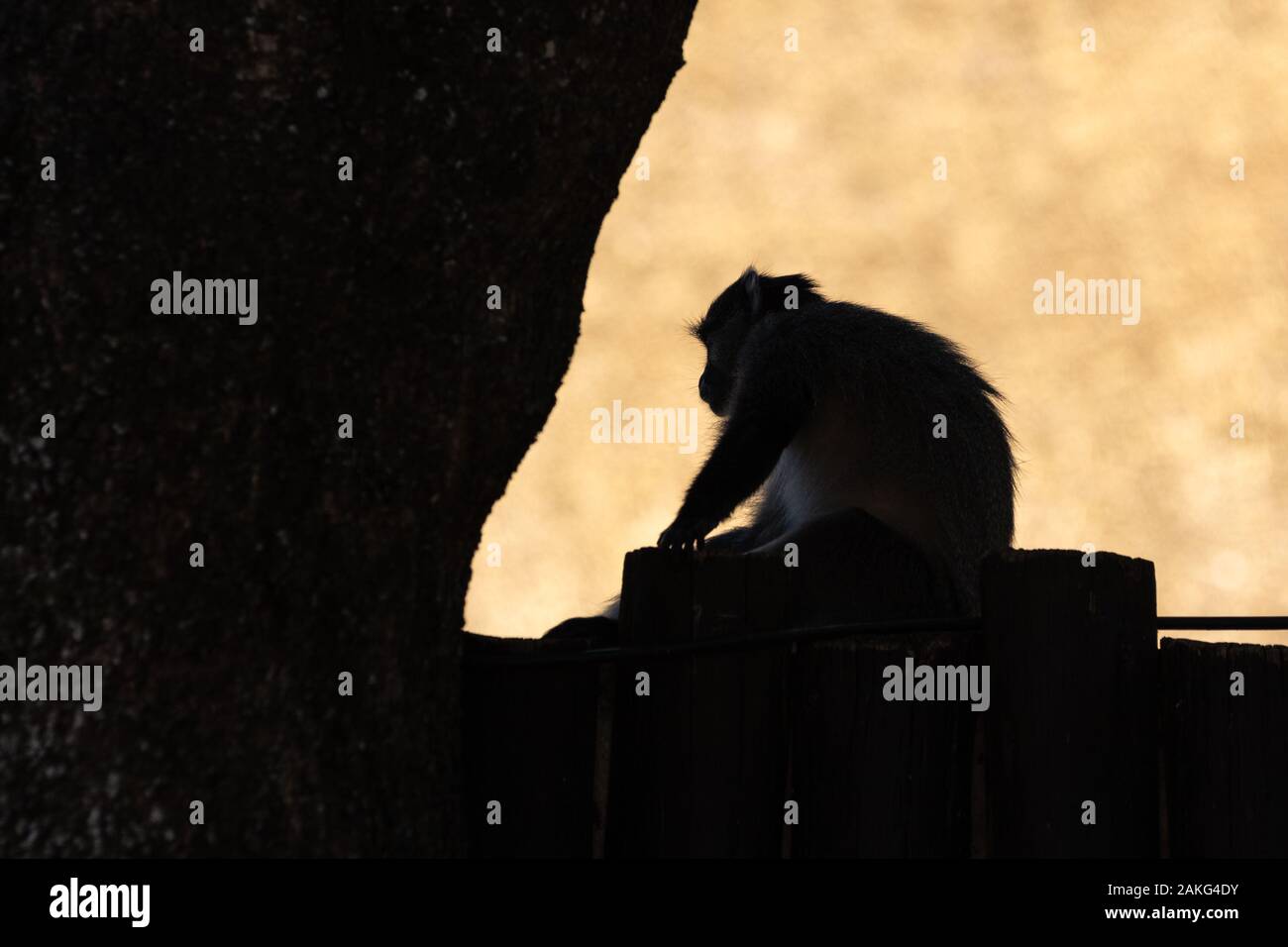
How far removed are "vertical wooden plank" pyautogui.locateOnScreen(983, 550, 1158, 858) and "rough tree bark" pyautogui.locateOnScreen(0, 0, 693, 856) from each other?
82 centimetres

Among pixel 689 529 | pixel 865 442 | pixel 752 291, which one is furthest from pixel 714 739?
pixel 752 291

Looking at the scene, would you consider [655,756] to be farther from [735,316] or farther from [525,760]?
[735,316]

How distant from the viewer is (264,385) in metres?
1.87

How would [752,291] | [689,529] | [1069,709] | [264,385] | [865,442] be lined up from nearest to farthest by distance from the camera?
[264,385] → [1069,709] → [689,529] → [865,442] → [752,291]

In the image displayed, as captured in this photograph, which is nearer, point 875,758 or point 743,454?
point 875,758

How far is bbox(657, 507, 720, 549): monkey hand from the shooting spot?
3.54 metres

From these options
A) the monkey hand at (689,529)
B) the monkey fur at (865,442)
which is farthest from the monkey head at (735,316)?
the monkey hand at (689,529)

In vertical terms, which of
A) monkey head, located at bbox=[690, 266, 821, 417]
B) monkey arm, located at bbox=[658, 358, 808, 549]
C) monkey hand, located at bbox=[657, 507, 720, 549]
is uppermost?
monkey head, located at bbox=[690, 266, 821, 417]

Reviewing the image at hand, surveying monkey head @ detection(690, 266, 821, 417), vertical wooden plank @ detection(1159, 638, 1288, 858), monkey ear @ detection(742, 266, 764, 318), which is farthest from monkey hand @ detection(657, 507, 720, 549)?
vertical wooden plank @ detection(1159, 638, 1288, 858)

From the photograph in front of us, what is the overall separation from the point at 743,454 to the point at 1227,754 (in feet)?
5.67

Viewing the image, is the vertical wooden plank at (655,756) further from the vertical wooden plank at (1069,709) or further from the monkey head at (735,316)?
the monkey head at (735,316)

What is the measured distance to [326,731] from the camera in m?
1.89

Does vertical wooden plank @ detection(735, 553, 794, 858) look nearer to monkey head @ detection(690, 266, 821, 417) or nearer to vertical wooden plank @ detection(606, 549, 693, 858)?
vertical wooden plank @ detection(606, 549, 693, 858)
